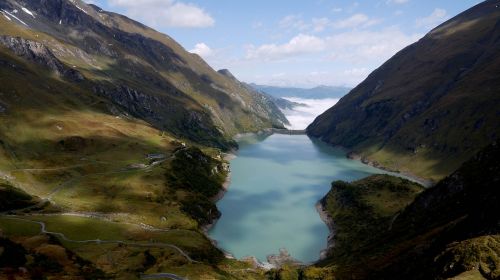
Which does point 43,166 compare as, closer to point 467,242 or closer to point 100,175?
point 100,175

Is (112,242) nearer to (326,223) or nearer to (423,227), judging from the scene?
(423,227)

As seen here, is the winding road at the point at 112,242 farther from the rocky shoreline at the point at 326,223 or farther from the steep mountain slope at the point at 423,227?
the rocky shoreline at the point at 326,223

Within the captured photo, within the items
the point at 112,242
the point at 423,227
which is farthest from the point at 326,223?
the point at 112,242

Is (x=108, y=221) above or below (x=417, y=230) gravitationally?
above

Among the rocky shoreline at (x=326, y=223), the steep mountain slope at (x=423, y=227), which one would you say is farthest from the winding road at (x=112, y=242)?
the rocky shoreline at (x=326, y=223)

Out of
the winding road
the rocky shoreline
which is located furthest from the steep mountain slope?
the winding road

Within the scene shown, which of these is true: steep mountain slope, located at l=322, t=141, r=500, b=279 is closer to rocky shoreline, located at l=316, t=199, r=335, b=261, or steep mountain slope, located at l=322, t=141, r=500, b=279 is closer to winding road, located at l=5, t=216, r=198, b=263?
rocky shoreline, located at l=316, t=199, r=335, b=261

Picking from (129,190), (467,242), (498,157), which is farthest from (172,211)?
(467,242)

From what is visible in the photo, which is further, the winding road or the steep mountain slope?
the winding road
